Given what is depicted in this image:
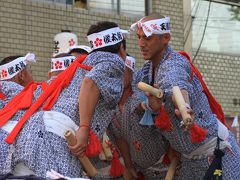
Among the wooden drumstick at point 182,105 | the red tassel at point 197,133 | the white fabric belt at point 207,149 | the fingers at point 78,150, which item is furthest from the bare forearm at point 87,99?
the white fabric belt at point 207,149

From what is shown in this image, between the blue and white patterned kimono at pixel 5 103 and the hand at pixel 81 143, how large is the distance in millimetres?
377

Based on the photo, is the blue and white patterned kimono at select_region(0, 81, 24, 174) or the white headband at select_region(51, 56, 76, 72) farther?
the white headband at select_region(51, 56, 76, 72)

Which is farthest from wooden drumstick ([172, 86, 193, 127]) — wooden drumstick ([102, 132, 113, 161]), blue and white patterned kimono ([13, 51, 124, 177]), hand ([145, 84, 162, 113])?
wooden drumstick ([102, 132, 113, 161])

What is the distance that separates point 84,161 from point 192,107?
2.68 ft

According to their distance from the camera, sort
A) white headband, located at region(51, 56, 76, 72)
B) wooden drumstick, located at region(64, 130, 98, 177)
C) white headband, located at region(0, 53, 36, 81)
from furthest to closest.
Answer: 1. white headband, located at region(0, 53, 36, 81)
2. white headband, located at region(51, 56, 76, 72)
3. wooden drumstick, located at region(64, 130, 98, 177)

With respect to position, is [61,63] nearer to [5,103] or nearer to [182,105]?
[5,103]

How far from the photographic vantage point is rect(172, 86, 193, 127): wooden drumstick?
3297 mm

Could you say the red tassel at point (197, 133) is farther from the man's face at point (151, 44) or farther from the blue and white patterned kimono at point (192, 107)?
the man's face at point (151, 44)

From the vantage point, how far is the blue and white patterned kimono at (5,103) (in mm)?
3445

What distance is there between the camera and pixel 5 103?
3879 millimetres

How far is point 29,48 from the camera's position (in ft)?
26.9

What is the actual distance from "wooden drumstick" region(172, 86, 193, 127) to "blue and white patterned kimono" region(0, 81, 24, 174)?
876 millimetres

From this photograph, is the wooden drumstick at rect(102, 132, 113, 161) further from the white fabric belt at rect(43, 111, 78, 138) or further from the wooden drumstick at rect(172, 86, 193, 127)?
the wooden drumstick at rect(172, 86, 193, 127)

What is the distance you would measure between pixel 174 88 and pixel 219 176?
687 millimetres
